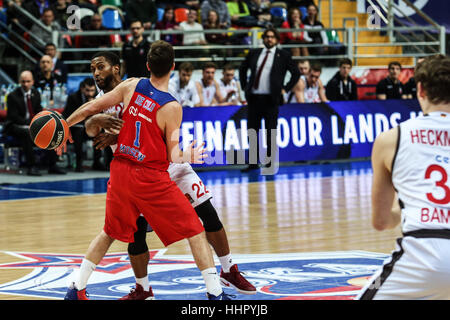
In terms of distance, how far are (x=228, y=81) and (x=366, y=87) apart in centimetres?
436

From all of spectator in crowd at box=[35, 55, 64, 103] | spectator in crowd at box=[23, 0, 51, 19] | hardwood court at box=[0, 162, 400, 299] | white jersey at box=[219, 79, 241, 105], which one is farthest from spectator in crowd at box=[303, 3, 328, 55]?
spectator in crowd at box=[35, 55, 64, 103]

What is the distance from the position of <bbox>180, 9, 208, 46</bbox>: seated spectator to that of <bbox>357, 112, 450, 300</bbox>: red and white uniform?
45.3ft

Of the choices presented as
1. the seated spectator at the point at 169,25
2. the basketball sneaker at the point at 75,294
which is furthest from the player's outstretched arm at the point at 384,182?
the seated spectator at the point at 169,25

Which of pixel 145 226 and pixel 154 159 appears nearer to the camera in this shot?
pixel 154 159

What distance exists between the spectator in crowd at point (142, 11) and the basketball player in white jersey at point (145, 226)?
1139cm

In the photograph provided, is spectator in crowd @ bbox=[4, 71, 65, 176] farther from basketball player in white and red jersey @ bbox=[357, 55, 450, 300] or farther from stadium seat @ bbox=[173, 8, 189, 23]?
basketball player in white and red jersey @ bbox=[357, 55, 450, 300]

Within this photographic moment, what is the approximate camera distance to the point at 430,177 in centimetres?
352

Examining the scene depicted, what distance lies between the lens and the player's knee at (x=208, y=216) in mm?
6086

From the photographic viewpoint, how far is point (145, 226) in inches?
229

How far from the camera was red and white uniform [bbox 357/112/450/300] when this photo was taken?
3.44m

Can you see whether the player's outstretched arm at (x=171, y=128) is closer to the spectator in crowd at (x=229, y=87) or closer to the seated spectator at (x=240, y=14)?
the spectator in crowd at (x=229, y=87)

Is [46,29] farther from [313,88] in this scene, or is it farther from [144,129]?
[144,129]

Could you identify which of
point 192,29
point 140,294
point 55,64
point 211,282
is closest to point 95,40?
point 192,29

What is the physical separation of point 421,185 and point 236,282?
276 centimetres
